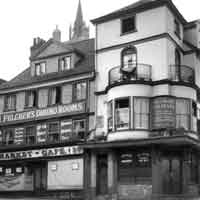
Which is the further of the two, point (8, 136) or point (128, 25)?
point (8, 136)

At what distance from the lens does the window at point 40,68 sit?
3822 centimetres

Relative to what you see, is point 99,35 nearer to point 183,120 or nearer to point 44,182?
point 183,120

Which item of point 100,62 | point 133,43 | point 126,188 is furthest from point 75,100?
point 126,188

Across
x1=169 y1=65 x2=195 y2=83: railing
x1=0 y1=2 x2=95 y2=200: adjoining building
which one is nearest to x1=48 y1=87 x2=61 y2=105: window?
x1=0 y1=2 x2=95 y2=200: adjoining building

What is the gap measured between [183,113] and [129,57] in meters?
5.56

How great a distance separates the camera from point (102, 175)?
32.0 metres

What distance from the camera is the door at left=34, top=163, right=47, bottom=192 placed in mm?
35531

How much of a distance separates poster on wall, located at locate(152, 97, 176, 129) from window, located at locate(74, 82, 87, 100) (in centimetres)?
661

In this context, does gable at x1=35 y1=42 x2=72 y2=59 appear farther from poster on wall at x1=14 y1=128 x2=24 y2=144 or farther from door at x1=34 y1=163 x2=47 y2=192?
door at x1=34 y1=163 x2=47 y2=192

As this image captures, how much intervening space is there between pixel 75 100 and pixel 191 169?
1016cm

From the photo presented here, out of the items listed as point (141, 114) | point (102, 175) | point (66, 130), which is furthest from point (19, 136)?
point (141, 114)

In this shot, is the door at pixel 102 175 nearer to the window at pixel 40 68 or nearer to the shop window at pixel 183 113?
the shop window at pixel 183 113

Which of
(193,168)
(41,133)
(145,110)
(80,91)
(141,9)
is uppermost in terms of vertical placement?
(141,9)

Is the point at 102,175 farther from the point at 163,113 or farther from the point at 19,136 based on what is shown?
the point at 19,136
